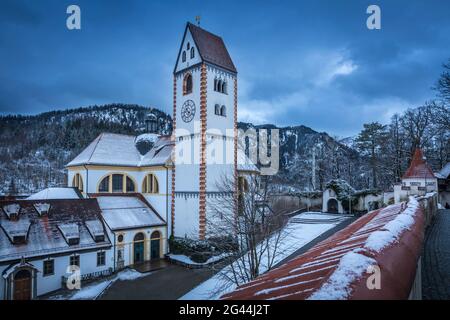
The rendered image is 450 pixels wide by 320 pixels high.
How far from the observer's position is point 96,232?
1755 cm

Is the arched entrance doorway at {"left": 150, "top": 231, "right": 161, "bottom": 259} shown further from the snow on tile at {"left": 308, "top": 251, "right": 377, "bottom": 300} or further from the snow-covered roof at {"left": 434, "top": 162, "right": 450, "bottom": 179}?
the snow-covered roof at {"left": 434, "top": 162, "right": 450, "bottom": 179}

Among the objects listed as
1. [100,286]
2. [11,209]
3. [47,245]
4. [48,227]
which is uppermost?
[11,209]

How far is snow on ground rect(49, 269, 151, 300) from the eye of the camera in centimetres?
1347

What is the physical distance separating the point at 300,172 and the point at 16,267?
41411 mm

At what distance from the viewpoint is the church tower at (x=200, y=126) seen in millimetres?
19453

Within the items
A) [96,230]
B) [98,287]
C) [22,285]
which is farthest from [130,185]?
[22,285]

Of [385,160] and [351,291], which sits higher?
[385,160]

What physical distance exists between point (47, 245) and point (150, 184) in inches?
363

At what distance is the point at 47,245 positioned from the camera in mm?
15195

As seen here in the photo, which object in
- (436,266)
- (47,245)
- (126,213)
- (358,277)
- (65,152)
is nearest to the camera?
(358,277)

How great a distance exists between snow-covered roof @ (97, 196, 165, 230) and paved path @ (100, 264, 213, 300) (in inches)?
161

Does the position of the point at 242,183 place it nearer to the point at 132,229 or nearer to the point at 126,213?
the point at 132,229

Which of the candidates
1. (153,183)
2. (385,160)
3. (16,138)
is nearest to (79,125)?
(16,138)
